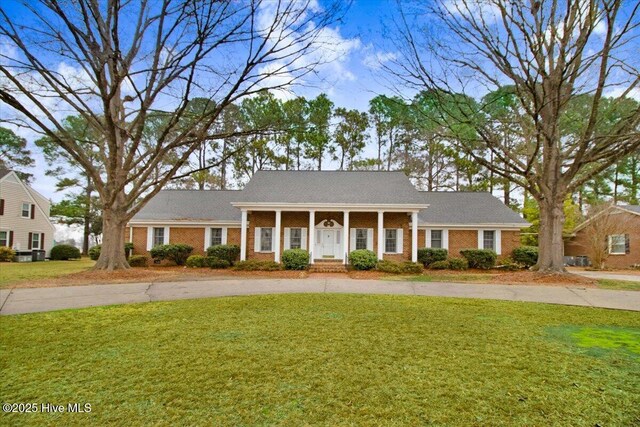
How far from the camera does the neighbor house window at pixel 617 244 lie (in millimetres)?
24078

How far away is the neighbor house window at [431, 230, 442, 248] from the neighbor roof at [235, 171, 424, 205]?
2.49 metres

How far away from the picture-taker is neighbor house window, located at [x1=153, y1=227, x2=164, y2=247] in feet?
70.5

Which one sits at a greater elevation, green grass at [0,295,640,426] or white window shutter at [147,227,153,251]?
white window shutter at [147,227,153,251]

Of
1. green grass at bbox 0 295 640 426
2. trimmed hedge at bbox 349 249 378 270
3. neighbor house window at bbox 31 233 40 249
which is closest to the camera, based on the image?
green grass at bbox 0 295 640 426

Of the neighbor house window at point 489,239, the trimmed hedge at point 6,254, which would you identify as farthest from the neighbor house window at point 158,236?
the neighbor house window at point 489,239

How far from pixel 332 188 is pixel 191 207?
29.5ft

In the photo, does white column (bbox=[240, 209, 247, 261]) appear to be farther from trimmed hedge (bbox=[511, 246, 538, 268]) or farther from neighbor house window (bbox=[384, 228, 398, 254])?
trimmed hedge (bbox=[511, 246, 538, 268])

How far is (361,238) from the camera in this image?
2019 cm

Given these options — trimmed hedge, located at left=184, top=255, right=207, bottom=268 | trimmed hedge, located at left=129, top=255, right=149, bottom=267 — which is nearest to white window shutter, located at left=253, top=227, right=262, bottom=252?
trimmed hedge, located at left=184, top=255, right=207, bottom=268

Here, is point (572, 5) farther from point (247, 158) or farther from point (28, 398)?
point (247, 158)

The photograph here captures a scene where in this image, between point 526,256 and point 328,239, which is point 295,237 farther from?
point 526,256

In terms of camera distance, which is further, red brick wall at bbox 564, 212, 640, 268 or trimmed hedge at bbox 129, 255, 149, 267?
red brick wall at bbox 564, 212, 640, 268

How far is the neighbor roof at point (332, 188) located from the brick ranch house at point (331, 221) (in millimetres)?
54

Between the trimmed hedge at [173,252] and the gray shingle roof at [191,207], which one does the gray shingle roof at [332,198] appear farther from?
the trimmed hedge at [173,252]
